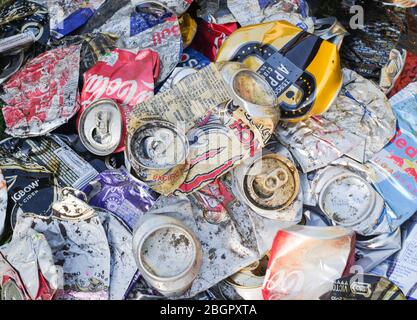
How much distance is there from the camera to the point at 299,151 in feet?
6.23

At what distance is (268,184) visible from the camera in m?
1.83

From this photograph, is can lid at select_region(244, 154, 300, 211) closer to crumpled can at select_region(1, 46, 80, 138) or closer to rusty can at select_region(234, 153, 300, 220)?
rusty can at select_region(234, 153, 300, 220)

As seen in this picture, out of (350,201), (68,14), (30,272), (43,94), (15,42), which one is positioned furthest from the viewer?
(68,14)

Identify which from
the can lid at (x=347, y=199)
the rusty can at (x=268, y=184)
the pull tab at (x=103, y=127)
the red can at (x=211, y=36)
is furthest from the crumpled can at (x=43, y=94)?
the can lid at (x=347, y=199)

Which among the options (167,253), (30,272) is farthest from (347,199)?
(30,272)

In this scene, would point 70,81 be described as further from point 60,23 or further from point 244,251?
point 244,251

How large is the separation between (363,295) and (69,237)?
88 centimetres

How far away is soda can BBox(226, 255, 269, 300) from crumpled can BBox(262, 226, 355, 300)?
0.05m

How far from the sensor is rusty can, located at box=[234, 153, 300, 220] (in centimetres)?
181

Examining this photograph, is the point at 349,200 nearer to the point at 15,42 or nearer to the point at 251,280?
the point at 251,280

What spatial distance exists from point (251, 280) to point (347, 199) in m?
0.38

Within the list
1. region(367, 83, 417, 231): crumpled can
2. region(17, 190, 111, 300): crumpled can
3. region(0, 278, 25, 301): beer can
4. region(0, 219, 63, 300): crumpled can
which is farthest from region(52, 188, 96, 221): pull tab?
region(367, 83, 417, 231): crumpled can
